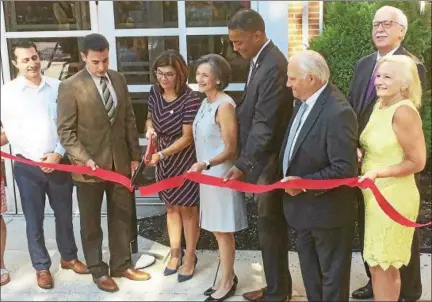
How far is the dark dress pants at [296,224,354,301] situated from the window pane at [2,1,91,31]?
176cm

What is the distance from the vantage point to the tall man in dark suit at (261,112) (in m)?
2.35

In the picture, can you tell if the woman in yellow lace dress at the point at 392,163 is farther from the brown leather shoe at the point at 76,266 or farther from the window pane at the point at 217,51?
the brown leather shoe at the point at 76,266

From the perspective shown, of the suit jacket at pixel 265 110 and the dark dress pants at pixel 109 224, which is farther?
the dark dress pants at pixel 109 224

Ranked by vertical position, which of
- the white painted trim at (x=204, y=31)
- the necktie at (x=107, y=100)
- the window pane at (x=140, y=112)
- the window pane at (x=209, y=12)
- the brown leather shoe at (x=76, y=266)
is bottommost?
the brown leather shoe at (x=76, y=266)

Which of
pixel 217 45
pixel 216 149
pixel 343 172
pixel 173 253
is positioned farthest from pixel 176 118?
pixel 343 172

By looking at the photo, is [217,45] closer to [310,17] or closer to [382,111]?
[310,17]

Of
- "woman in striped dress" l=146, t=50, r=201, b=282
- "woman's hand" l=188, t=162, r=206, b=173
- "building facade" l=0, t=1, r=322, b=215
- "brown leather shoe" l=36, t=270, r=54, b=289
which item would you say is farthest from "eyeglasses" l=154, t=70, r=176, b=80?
"brown leather shoe" l=36, t=270, r=54, b=289

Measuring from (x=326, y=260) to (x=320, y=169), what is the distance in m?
0.41

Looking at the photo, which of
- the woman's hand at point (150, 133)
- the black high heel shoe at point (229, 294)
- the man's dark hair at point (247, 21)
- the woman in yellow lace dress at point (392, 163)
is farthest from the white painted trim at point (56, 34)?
the woman in yellow lace dress at point (392, 163)

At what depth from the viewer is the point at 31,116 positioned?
2623 millimetres

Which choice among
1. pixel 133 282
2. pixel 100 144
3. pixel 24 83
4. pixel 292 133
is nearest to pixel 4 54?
pixel 24 83

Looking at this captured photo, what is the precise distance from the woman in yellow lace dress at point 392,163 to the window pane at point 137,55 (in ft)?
4.58

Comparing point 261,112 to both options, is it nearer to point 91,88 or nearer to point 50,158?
point 91,88

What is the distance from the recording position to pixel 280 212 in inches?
101
